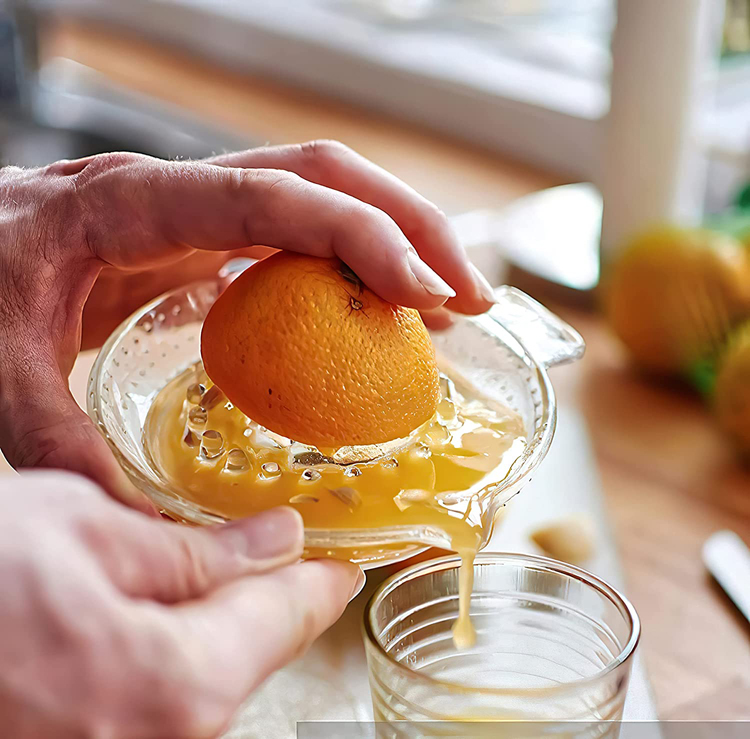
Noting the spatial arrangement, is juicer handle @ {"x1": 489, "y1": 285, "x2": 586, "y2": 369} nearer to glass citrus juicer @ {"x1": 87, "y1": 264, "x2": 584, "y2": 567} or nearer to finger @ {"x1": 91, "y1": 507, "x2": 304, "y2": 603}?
glass citrus juicer @ {"x1": 87, "y1": 264, "x2": 584, "y2": 567}

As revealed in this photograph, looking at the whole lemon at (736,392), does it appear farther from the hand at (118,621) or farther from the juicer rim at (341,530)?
the hand at (118,621)

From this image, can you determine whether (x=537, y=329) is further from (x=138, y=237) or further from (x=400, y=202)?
(x=138, y=237)

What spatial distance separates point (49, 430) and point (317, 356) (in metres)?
0.12

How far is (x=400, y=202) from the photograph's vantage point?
1.87ft

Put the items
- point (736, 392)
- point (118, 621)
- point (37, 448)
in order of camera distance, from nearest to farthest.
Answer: point (118, 621), point (37, 448), point (736, 392)

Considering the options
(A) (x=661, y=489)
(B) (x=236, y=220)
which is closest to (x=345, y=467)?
(B) (x=236, y=220)

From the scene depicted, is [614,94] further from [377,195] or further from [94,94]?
[94,94]

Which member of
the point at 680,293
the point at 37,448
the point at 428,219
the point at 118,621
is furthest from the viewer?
the point at 680,293

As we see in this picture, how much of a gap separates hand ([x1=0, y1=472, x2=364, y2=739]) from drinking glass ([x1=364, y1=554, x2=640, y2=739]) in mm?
85

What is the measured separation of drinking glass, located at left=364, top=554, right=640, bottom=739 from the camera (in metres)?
0.40

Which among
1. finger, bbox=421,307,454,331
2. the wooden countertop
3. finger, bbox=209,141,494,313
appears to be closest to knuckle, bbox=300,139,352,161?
finger, bbox=209,141,494,313

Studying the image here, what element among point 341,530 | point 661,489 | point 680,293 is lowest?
point 661,489

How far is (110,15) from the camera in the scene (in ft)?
7.45

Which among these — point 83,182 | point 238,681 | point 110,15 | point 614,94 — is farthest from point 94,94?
point 238,681
